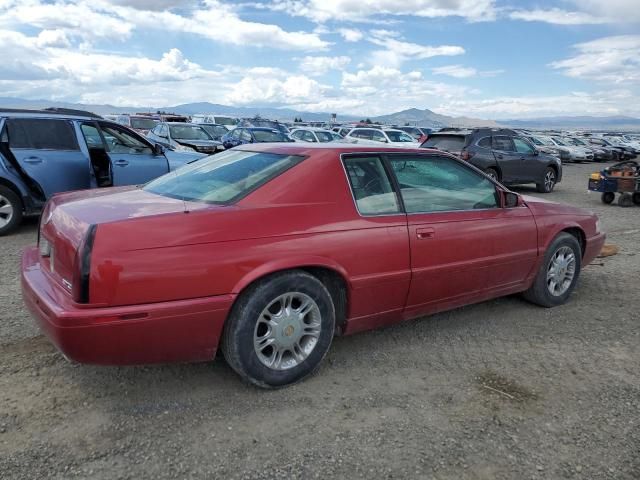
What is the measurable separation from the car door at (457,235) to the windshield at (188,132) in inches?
529

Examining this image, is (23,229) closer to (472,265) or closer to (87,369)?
(87,369)

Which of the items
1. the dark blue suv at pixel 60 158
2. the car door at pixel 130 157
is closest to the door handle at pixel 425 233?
the dark blue suv at pixel 60 158

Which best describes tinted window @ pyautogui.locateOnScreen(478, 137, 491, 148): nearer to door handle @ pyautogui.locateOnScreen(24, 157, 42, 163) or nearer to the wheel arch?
door handle @ pyautogui.locateOnScreen(24, 157, 42, 163)

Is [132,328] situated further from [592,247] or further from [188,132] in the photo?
[188,132]

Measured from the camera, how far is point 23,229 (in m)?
7.49

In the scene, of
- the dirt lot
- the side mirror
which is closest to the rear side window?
the dirt lot

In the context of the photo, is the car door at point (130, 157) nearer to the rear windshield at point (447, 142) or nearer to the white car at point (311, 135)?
the rear windshield at point (447, 142)

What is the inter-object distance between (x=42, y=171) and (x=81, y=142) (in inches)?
27.7

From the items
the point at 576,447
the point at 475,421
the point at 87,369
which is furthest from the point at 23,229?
the point at 576,447

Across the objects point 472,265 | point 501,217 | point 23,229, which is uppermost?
point 501,217

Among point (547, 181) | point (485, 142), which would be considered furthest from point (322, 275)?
point (547, 181)

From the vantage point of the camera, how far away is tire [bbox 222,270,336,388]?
2928mm

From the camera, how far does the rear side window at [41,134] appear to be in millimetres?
7073

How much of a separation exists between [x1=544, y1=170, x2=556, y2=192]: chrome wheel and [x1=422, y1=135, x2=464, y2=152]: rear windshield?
10.1 ft
